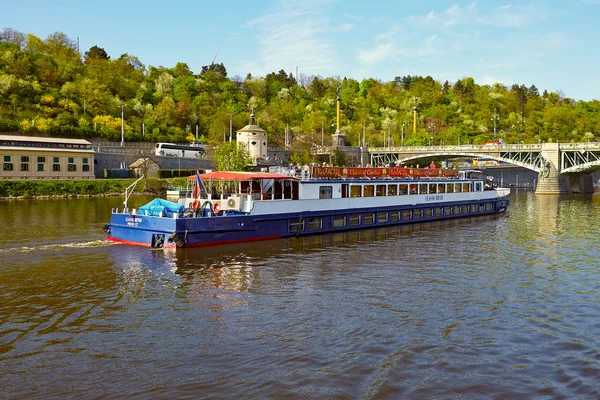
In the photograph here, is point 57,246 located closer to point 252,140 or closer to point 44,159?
point 44,159

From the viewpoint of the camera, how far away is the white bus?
311ft

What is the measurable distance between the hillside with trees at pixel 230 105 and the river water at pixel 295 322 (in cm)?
7919

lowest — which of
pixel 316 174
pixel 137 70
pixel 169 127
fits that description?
pixel 316 174

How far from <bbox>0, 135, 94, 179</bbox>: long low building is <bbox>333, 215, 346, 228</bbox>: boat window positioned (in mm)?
52236

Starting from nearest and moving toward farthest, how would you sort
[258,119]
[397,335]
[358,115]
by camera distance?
1. [397,335]
2. [258,119]
3. [358,115]

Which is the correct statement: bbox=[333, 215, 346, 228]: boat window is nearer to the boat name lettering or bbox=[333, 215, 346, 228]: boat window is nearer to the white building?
the boat name lettering

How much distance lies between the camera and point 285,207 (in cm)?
3506

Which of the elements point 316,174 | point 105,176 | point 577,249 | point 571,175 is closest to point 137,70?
point 105,176

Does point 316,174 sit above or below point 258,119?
below

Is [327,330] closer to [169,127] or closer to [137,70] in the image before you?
[169,127]

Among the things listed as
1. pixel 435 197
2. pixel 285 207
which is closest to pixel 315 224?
pixel 285 207

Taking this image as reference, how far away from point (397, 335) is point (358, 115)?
498 ft

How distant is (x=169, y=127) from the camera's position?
118938 millimetres

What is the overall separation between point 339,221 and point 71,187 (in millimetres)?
46259
